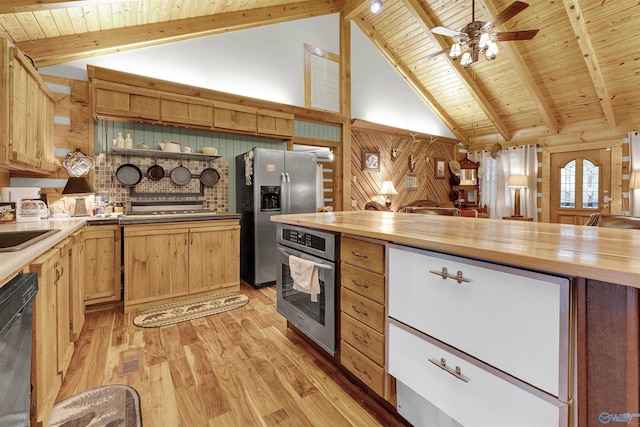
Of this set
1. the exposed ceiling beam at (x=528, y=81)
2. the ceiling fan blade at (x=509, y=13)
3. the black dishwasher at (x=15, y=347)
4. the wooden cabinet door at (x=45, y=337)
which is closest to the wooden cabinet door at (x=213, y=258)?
the wooden cabinet door at (x=45, y=337)

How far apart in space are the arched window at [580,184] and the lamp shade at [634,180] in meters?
0.83

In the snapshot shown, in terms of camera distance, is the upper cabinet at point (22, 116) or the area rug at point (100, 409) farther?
the upper cabinet at point (22, 116)

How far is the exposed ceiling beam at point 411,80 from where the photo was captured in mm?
6074

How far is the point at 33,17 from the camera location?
2.76m

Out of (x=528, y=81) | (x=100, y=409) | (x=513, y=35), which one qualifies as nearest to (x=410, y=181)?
(x=528, y=81)

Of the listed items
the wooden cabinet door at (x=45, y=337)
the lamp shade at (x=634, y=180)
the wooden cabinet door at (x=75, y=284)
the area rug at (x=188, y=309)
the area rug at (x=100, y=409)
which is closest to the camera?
the wooden cabinet door at (x=45, y=337)

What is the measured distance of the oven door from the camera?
190cm

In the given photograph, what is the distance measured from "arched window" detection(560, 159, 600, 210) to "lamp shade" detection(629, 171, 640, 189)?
0.83 m

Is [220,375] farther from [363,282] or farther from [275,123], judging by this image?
[275,123]

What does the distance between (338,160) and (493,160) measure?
422 centimetres

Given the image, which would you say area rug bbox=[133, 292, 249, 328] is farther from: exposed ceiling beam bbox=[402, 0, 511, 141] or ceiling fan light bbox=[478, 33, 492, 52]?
exposed ceiling beam bbox=[402, 0, 511, 141]

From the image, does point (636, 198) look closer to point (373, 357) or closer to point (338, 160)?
point (338, 160)

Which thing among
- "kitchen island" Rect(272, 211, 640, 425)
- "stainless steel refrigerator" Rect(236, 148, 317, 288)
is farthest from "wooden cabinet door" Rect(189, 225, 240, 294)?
"kitchen island" Rect(272, 211, 640, 425)

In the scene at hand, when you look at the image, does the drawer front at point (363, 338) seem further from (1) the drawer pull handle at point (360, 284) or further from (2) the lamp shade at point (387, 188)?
(2) the lamp shade at point (387, 188)
